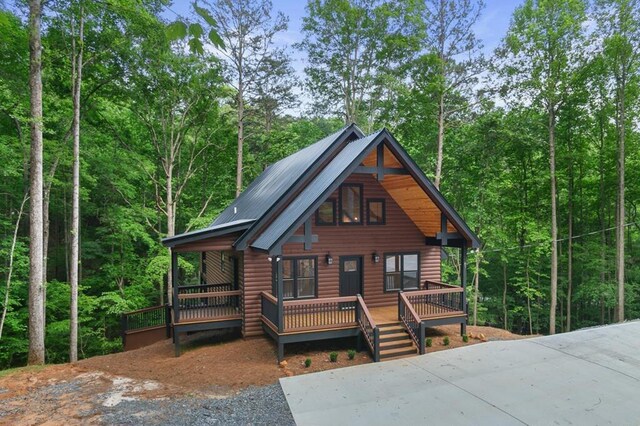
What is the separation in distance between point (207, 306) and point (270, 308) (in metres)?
2.34

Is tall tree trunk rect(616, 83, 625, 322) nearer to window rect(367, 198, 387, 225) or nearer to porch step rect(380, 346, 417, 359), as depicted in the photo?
window rect(367, 198, 387, 225)

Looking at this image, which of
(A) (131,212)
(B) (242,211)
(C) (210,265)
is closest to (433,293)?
(B) (242,211)

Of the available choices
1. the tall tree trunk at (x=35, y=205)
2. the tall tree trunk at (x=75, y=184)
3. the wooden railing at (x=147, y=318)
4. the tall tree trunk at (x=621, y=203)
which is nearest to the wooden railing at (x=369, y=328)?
the wooden railing at (x=147, y=318)

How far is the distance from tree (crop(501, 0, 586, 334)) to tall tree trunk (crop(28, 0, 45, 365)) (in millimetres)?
18355

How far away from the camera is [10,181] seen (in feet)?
52.4

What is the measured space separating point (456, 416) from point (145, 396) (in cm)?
625

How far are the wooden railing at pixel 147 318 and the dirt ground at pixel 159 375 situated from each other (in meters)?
1.88

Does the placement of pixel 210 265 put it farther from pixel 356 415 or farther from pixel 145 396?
pixel 356 415

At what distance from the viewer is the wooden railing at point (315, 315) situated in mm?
9922

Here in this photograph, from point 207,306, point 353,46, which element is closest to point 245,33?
point 353,46

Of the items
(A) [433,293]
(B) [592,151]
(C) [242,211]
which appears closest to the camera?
(A) [433,293]

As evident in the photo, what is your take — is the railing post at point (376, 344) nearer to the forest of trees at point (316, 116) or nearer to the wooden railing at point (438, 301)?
the wooden railing at point (438, 301)

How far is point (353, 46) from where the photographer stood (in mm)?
19344

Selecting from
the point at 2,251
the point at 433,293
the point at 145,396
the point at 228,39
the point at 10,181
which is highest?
the point at 228,39
